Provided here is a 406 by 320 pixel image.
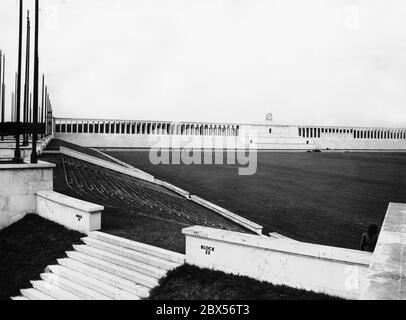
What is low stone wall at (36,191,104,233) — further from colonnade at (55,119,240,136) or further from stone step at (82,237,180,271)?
colonnade at (55,119,240,136)

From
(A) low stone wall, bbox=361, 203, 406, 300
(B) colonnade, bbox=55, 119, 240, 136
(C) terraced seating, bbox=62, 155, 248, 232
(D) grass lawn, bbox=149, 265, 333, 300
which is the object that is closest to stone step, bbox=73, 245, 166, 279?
(D) grass lawn, bbox=149, 265, 333, 300

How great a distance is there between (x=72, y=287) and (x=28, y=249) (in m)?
2.68

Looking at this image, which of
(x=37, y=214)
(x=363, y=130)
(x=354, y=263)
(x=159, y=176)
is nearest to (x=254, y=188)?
(x=159, y=176)

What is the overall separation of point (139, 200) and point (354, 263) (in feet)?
31.7

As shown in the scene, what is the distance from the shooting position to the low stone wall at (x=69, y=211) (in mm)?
8961

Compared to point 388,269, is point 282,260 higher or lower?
lower

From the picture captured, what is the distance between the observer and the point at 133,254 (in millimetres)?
7488

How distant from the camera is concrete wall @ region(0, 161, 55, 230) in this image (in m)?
10.6

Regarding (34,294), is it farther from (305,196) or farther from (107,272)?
(305,196)

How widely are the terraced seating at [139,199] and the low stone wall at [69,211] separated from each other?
167 centimetres

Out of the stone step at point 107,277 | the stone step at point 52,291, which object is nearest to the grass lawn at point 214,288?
the stone step at point 107,277

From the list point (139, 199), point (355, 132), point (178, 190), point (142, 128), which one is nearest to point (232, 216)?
point (139, 199)
